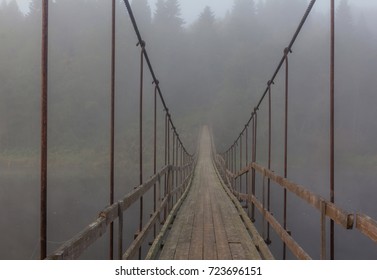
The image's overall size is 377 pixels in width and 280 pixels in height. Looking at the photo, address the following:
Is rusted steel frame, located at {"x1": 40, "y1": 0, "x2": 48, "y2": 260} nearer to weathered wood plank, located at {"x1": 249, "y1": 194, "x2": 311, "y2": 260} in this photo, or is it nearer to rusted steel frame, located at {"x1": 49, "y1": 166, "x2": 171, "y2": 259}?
rusted steel frame, located at {"x1": 49, "y1": 166, "x2": 171, "y2": 259}

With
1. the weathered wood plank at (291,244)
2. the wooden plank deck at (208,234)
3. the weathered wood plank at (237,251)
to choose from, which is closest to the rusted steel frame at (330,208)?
the weathered wood plank at (291,244)

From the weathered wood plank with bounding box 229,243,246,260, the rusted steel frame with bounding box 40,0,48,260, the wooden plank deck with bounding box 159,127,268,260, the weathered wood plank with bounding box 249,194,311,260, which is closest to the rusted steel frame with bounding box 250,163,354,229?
the weathered wood plank with bounding box 249,194,311,260

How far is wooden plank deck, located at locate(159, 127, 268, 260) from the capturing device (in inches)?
179

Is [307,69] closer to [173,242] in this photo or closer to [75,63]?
[75,63]

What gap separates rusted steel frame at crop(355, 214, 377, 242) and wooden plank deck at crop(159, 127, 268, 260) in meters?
2.39

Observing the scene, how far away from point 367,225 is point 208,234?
3.75 metres

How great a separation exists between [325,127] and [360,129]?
748 centimetres

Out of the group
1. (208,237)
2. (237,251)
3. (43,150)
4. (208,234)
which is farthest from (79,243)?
(208,234)

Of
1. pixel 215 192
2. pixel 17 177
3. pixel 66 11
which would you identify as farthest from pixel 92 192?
pixel 66 11

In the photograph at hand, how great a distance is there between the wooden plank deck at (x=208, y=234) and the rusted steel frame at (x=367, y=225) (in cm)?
239

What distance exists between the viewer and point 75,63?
277ft

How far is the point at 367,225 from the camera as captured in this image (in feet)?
6.78

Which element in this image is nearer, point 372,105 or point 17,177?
point 17,177

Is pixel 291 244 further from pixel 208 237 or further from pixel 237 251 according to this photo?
pixel 208 237
